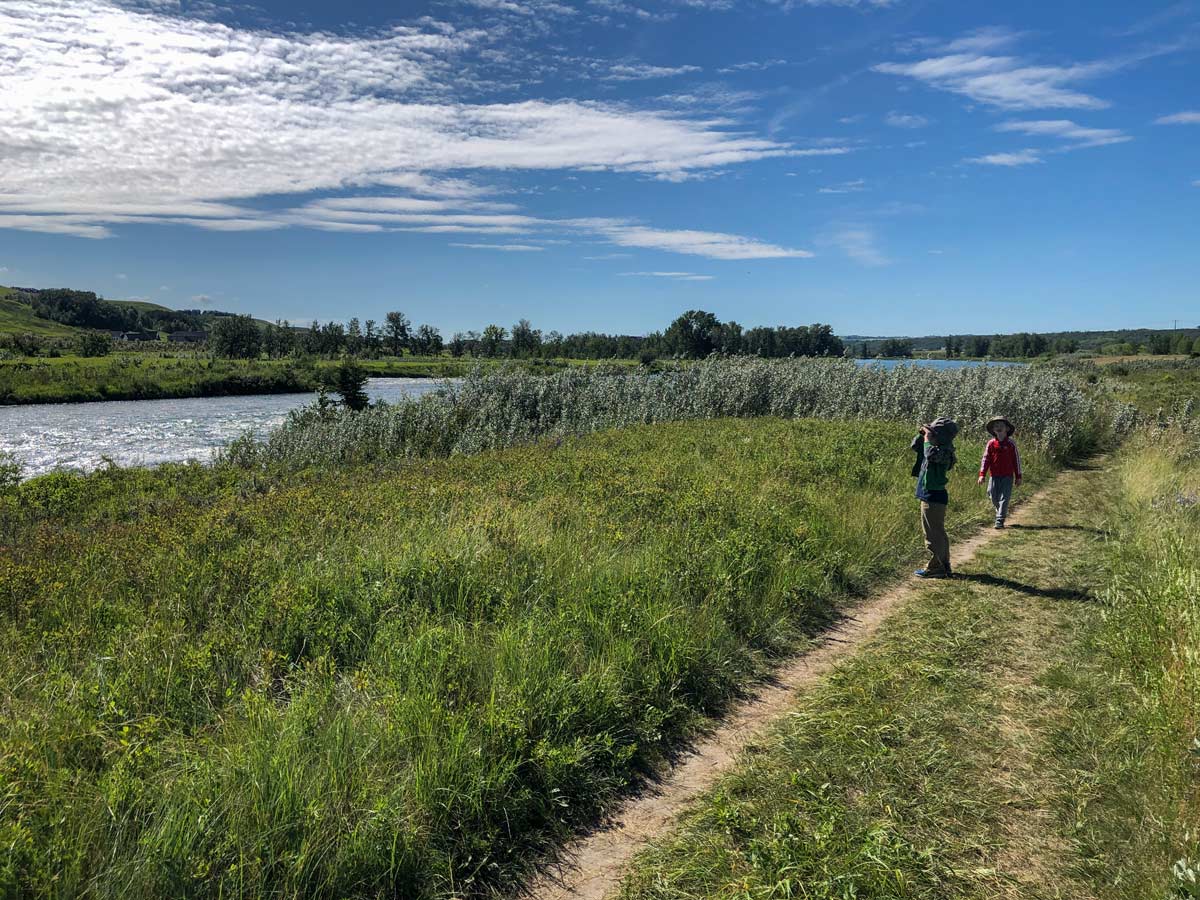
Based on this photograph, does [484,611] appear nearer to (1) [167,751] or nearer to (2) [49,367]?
(1) [167,751]

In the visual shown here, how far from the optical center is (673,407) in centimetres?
2164

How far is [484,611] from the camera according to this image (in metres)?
5.75

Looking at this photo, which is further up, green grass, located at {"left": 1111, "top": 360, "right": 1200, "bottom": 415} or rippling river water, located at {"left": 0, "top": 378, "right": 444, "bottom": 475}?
green grass, located at {"left": 1111, "top": 360, "right": 1200, "bottom": 415}

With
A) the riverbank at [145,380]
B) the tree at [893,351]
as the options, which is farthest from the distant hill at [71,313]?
the tree at [893,351]

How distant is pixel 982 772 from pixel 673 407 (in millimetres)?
17750

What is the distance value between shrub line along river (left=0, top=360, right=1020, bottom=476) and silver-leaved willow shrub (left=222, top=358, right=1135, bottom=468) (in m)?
2.09

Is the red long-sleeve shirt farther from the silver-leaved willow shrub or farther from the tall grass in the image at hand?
the silver-leaved willow shrub

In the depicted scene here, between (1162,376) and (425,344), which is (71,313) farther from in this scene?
(1162,376)

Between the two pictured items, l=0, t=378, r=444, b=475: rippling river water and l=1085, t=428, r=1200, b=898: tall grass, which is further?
l=0, t=378, r=444, b=475: rippling river water

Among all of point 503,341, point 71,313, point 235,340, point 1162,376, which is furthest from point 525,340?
point 71,313

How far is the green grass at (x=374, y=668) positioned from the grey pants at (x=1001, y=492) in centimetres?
277

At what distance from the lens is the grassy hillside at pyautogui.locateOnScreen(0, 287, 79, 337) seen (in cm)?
13925

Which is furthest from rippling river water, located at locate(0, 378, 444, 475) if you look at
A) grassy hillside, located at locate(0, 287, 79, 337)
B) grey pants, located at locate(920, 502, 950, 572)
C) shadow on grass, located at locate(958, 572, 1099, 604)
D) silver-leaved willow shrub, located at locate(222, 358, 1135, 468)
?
grassy hillside, located at locate(0, 287, 79, 337)

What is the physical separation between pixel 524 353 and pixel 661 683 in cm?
10847
